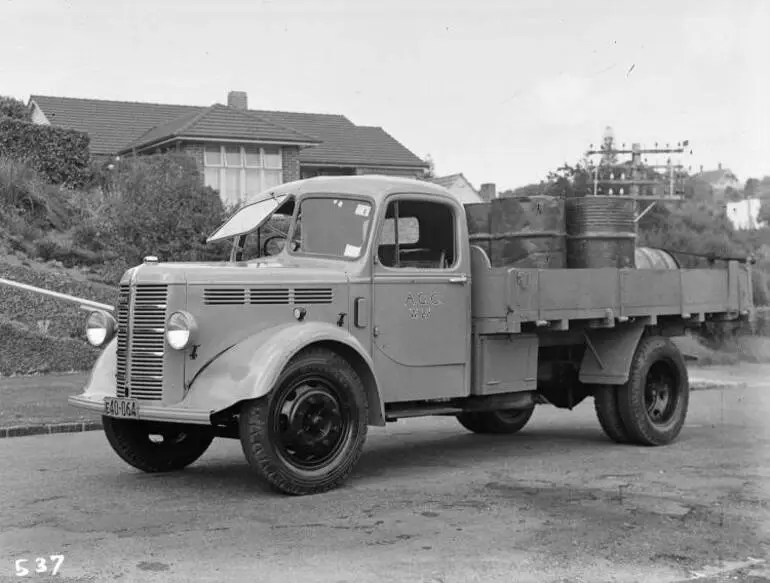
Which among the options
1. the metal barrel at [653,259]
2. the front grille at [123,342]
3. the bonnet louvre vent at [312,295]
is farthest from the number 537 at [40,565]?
the metal barrel at [653,259]

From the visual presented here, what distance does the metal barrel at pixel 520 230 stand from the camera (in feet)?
32.1

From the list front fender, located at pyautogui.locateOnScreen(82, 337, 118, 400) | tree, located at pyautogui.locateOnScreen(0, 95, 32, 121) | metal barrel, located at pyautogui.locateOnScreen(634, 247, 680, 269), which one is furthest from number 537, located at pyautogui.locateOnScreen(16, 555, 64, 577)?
tree, located at pyautogui.locateOnScreen(0, 95, 32, 121)

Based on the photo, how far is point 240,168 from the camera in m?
38.0

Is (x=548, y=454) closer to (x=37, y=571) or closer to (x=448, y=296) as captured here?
(x=448, y=296)

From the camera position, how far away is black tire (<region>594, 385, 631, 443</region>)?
1033 cm

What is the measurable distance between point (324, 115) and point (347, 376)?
41.4m

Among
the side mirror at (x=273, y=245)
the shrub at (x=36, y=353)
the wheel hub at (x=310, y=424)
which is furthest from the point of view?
the shrub at (x=36, y=353)

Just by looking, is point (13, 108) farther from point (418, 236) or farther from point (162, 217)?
point (418, 236)

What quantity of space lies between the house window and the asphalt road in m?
27.8

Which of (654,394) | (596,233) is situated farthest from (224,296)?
(654,394)

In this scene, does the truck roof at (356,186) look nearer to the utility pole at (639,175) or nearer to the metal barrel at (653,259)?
the metal barrel at (653,259)

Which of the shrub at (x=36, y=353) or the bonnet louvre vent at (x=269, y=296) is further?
the shrub at (x=36, y=353)

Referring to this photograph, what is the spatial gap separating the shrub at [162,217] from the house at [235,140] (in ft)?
35.7

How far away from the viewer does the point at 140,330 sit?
7.67m
